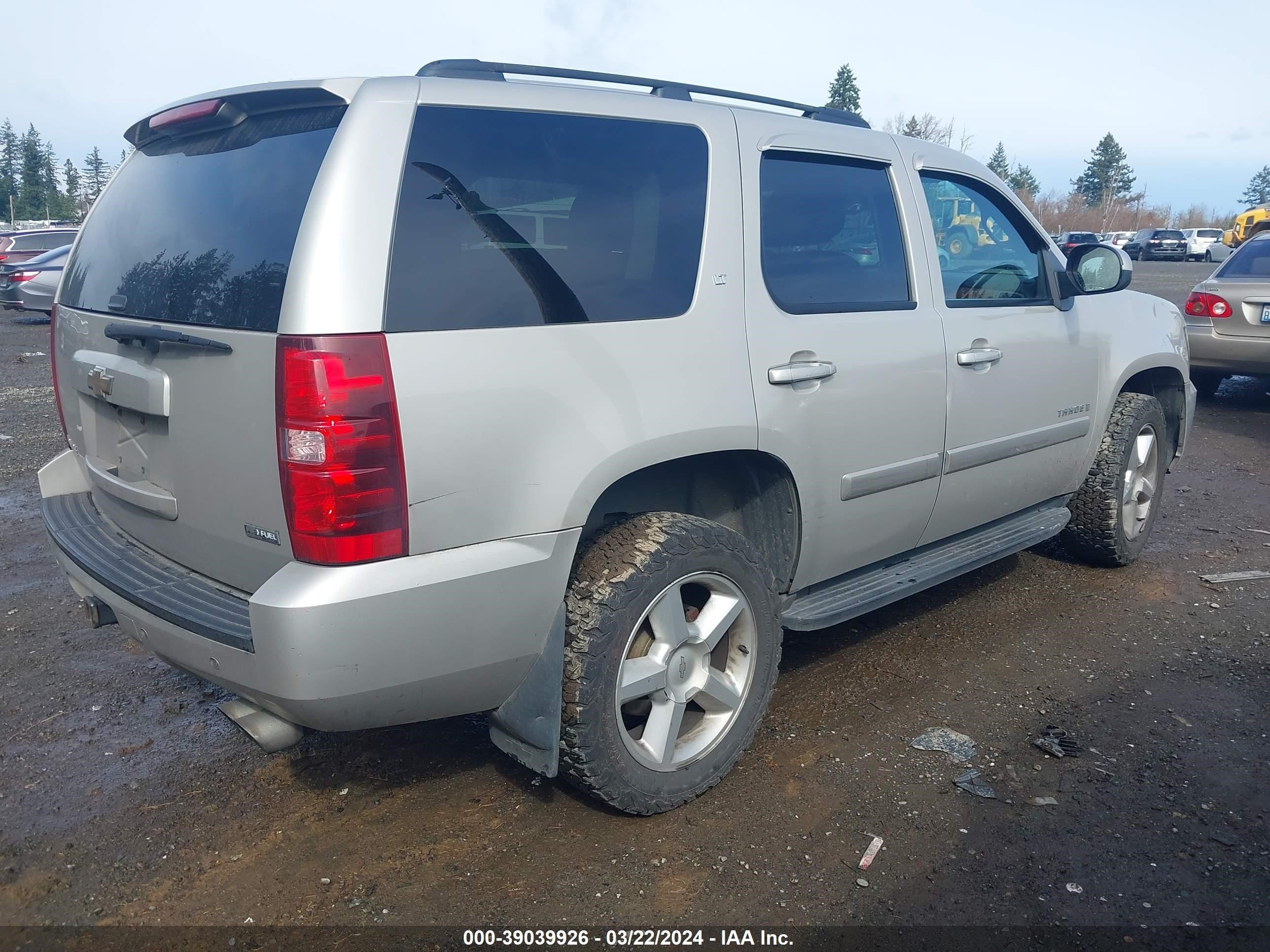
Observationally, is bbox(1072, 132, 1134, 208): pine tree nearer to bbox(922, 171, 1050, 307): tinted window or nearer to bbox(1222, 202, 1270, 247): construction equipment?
bbox(1222, 202, 1270, 247): construction equipment

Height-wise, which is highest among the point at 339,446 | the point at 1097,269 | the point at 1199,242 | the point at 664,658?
the point at 1199,242

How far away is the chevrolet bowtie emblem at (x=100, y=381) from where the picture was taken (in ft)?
9.14

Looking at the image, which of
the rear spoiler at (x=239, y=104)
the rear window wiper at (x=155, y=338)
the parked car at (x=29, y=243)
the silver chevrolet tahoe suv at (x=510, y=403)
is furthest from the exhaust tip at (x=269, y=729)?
the parked car at (x=29, y=243)

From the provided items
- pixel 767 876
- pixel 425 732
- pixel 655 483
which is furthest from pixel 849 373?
pixel 425 732

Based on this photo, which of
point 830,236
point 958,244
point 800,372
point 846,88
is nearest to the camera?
point 800,372

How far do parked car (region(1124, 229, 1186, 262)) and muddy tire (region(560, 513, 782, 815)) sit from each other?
4848cm

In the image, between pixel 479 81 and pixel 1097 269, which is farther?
pixel 1097 269

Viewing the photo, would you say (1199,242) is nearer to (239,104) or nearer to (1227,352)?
(1227,352)

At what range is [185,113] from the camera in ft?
9.06

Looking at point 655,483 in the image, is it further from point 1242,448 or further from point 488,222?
point 1242,448

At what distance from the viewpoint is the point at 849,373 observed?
3.25 m

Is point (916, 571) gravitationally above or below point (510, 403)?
below

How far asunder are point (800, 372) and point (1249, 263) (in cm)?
853

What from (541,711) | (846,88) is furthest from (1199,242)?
(541,711)
